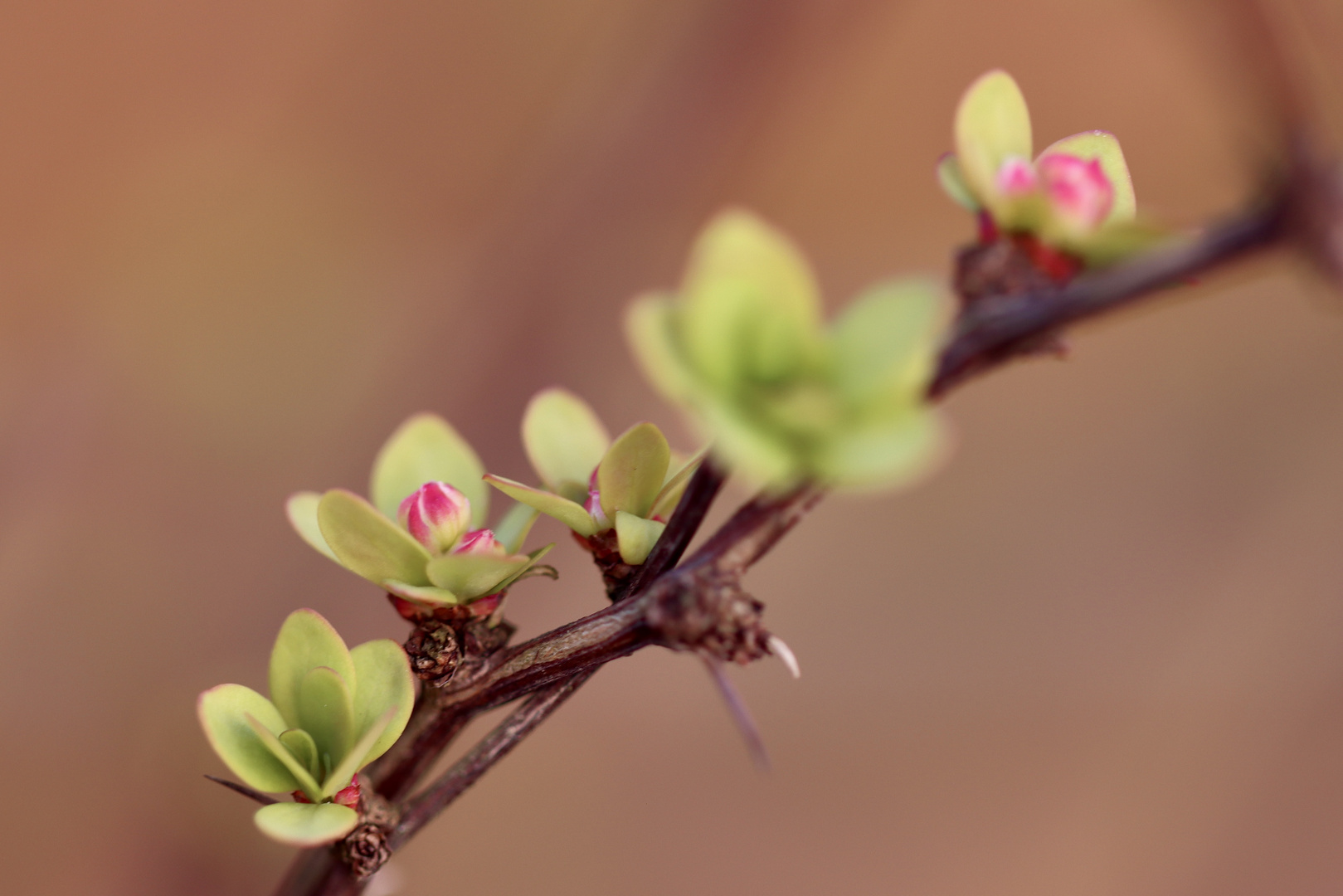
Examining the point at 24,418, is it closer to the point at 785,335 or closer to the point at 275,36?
the point at 275,36

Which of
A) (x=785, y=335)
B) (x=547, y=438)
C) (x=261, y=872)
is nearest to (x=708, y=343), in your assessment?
(x=785, y=335)

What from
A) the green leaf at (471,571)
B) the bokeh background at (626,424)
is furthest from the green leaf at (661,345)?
the bokeh background at (626,424)

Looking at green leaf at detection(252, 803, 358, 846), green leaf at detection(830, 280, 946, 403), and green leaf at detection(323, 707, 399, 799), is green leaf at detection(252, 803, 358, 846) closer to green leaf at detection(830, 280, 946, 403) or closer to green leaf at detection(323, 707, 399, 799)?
green leaf at detection(323, 707, 399, 799)

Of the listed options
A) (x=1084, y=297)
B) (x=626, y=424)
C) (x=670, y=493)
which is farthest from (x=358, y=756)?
(x=626, y=424)

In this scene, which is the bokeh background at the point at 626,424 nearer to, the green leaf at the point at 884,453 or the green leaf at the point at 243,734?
the green leaf at the point at 243,734

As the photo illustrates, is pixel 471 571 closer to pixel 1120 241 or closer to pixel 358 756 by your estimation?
pixel 358 756
